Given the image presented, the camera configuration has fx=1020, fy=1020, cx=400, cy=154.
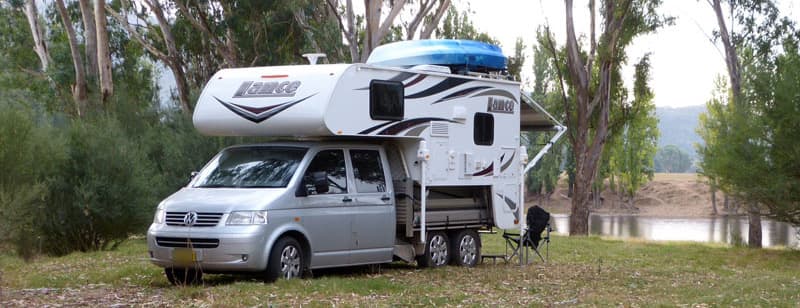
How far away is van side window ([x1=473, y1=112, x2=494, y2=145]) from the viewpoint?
44.8ft

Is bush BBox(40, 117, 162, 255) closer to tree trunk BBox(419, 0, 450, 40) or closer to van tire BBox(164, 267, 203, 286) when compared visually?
van tire BBox(164, 267, 203, 286)

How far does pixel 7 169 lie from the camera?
1371 centimetres

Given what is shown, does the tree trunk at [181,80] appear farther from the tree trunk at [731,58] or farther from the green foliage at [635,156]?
the green foliage at [635,156]

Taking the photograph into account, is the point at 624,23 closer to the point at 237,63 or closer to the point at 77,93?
the point at 237,63

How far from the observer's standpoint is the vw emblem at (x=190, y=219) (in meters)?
10.5

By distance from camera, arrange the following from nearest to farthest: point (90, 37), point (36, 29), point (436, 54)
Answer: point (436, 54), point (90, 37), point (36, 29)

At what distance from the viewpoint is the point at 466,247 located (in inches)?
548

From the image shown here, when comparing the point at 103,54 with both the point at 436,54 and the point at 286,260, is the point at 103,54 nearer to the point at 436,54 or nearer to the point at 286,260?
the point at 436,54

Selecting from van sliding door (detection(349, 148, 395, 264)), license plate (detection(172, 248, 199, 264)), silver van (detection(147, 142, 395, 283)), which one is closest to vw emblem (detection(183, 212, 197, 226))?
silver van (detection(147, 142, 395, 283))

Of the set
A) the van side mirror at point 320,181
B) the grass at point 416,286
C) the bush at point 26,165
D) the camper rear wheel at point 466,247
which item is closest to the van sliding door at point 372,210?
the grass at point 416,286

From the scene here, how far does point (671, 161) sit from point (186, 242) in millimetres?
130188

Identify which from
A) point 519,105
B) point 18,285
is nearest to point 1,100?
point 18,285

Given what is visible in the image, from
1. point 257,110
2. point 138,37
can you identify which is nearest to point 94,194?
point 257,110

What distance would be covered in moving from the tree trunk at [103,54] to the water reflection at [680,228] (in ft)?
55.9
